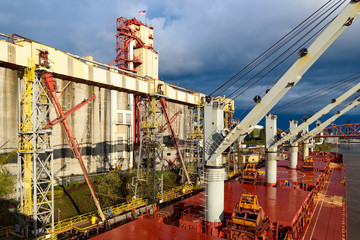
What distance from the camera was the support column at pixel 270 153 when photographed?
113ft

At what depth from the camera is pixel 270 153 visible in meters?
35.7

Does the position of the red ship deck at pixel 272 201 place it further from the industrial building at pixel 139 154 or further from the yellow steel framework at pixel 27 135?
the yellow steel framework at pixel 27 135

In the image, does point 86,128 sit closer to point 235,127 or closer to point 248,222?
point 235,127

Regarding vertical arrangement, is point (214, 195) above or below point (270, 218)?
above

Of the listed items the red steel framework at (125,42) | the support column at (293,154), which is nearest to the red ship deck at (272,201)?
the support column at (293,154)

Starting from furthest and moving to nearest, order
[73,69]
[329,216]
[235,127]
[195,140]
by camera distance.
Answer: [195,140] → [329,216] → [73,69] → [235,127]

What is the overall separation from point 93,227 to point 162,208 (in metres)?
9.91

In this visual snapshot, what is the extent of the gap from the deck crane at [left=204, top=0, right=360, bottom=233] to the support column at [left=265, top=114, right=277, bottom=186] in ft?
58.1

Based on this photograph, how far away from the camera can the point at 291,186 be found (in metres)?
32.3

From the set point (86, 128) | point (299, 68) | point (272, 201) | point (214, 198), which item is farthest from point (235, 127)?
point (86, 128)

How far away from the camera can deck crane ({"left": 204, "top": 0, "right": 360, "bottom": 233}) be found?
1609 centimetres

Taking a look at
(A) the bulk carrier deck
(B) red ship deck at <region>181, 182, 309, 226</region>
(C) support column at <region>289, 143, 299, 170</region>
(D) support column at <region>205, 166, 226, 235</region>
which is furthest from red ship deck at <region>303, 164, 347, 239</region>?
(C) support column at <region>289, 143, 299, 170</region>

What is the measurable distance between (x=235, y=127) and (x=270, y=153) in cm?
2117

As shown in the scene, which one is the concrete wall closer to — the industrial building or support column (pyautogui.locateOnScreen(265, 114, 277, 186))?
the industrial building
